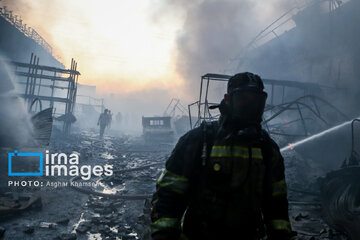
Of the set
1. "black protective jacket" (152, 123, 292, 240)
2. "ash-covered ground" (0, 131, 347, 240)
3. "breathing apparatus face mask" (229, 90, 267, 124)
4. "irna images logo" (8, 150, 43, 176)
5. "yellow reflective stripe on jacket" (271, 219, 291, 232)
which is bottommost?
"ash-covered ground" (0, 131, 347, 240)

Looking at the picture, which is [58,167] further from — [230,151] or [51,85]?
[51,85]

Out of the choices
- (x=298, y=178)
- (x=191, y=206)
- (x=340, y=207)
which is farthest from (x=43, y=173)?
(x=298, y=178)

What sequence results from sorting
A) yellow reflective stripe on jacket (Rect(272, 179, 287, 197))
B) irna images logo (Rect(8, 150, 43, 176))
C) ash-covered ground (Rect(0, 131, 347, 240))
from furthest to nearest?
irna images logo (Rect(8, 150, 43, 176)) < ash-covered ground (Rect(0, 131, 347, 240)) < yellow reflective stripe on jacket (Rect(272, 179, 287, 197))

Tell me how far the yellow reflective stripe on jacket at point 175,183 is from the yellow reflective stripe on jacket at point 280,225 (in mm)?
739

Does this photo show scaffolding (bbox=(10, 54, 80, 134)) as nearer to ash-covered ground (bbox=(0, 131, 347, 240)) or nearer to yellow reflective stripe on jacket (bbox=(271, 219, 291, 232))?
ash-covered ground (bbox=(0, 131, 347, 240))

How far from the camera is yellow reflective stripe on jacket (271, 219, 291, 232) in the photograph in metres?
1.57

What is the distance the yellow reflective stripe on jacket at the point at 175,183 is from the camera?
57.2 inches

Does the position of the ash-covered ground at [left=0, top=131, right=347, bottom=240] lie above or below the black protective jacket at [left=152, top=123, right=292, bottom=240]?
below

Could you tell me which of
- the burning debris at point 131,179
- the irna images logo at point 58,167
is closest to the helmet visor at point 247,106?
the burning debris at point 131,179

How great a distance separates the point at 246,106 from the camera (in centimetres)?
154

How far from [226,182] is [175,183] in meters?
0.35

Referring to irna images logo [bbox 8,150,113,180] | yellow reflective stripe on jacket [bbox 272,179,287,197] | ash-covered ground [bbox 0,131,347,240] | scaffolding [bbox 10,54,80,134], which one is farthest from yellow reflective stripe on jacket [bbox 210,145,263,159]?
scaffolding [bbox 10,54,80,134]

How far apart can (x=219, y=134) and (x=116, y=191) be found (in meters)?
5.33

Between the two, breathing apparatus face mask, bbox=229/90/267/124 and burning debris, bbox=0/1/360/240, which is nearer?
breathing apparatus face mask, bbox=229/90/267/124
